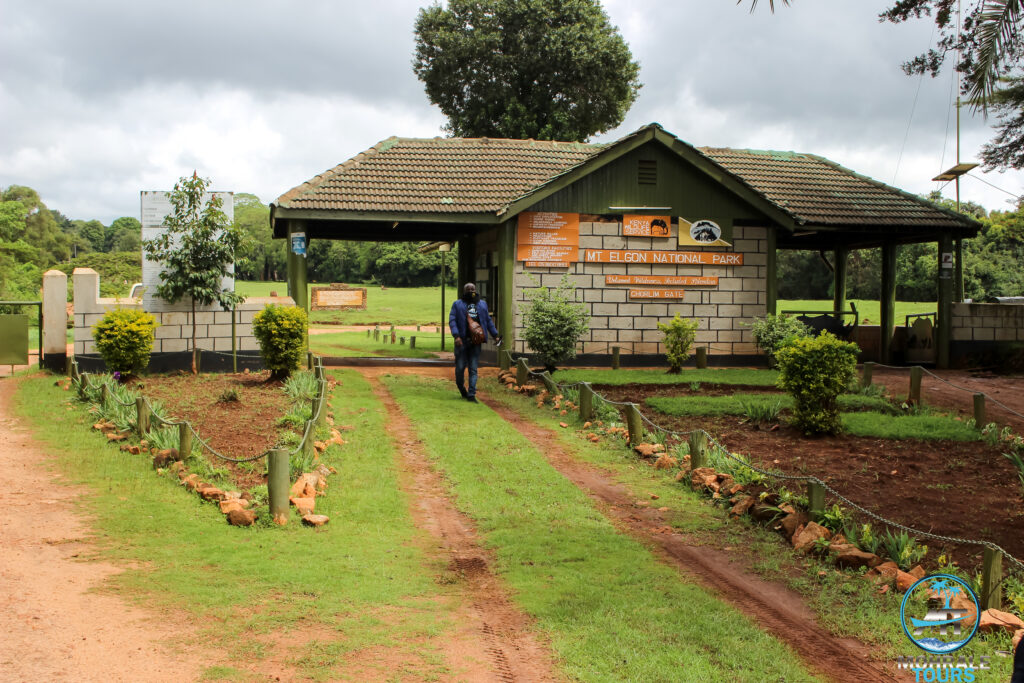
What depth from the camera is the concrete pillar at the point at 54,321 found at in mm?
17656

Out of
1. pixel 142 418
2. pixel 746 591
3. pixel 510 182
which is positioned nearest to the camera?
pixel 746 591

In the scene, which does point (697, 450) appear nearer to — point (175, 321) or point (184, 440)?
point (184, 440)

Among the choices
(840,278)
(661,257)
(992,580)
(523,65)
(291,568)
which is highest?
(523,65)

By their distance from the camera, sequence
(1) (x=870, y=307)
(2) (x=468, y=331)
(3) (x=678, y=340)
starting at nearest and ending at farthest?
1. (2) (x=468, y=331)
2. (3) (x=678, y=340)
3. (1) (x=870, y=307)

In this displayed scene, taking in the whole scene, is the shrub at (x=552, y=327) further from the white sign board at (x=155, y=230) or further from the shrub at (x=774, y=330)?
the white sign board at (x=155, y=230)

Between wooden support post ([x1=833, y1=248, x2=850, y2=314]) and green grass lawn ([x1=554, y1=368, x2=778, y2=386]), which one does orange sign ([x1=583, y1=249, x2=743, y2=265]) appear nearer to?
green grass lawn ([x1=554, y1=368, x2=778, y2=386])

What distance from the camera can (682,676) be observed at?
5.03m

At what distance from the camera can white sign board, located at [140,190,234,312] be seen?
1766cm

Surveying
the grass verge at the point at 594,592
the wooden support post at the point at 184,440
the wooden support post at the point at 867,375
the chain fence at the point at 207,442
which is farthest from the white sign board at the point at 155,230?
the wooden support post at the point at 867,375

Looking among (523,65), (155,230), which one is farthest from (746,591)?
(523,65)

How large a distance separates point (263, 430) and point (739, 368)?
1210cm

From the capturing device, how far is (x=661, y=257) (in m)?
20.3

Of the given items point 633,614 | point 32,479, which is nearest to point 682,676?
point 633,614

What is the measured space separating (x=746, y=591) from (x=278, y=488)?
415 centimetres
